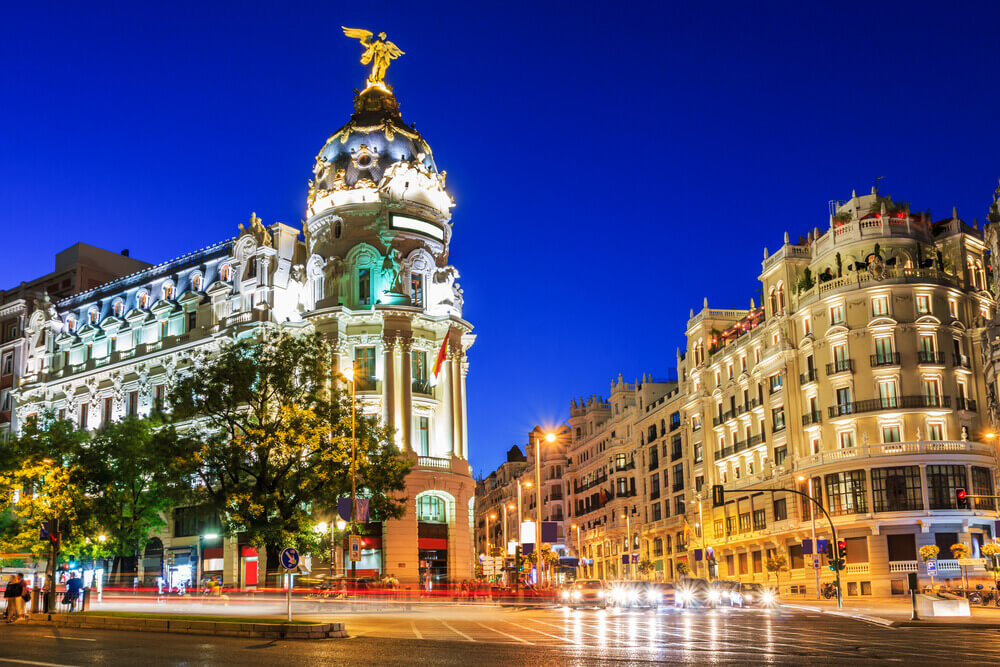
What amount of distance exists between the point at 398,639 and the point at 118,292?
68684mm

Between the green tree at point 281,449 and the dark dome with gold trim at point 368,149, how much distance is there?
22.7 metres

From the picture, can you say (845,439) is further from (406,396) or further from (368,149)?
(368,149)

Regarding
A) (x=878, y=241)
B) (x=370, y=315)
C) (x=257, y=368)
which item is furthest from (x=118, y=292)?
(x=878, y=241)

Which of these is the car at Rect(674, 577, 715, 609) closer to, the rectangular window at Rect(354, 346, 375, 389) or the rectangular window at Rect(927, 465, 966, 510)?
the rectangular window at Rect(927, 465, 966, 510)

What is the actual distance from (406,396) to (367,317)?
6.05 metres

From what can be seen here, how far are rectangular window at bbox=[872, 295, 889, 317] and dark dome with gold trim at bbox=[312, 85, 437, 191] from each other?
3203cm

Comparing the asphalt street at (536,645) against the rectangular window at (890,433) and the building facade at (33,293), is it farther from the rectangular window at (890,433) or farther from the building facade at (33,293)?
the building facade at (33,293)

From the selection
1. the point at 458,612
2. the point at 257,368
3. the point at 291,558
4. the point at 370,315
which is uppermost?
the point at 370,315

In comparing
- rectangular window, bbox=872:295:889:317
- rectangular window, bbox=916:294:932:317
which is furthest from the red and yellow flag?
rectangular window, bbox=916:294:932:317

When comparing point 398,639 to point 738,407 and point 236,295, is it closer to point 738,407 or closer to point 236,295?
point 236,295

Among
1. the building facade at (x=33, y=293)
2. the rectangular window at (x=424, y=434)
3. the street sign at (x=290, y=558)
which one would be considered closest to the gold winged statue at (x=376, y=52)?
the rectangular window at (x=424, y=434)

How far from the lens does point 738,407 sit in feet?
264

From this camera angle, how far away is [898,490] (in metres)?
63.8

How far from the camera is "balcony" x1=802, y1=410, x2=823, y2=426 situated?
69.0 metres
